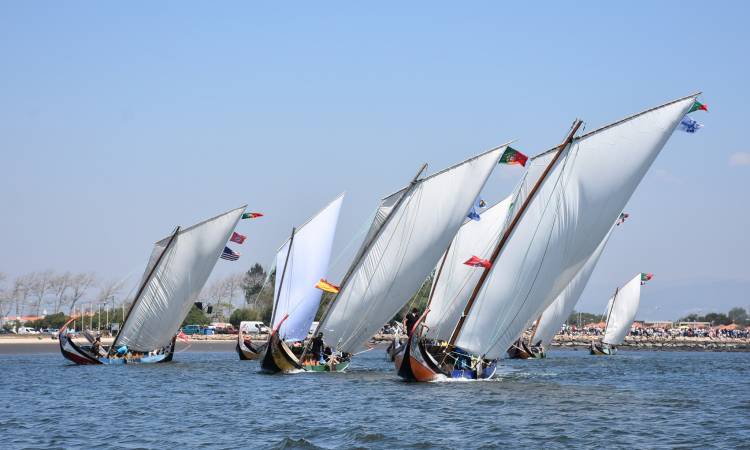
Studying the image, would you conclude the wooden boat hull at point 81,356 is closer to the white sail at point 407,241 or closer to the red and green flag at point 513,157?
the white sail at point 407,241

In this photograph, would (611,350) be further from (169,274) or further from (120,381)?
(120,381)

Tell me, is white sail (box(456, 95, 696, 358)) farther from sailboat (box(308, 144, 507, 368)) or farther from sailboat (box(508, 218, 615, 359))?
sailboat (box(508, 218, 615, 359))

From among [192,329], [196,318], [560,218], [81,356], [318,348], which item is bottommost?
[81,356]

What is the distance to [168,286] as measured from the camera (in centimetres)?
6397

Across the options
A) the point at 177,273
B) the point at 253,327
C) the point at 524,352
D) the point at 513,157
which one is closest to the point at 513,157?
the point at 513,157

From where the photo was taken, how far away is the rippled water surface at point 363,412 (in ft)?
97.5

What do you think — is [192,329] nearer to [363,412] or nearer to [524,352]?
[524,352]

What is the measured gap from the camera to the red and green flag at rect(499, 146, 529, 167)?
50.2m

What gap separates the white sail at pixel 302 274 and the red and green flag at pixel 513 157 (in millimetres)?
15724

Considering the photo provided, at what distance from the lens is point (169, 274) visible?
210 feet

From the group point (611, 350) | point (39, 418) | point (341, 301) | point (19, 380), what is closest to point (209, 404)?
point (39, 418)

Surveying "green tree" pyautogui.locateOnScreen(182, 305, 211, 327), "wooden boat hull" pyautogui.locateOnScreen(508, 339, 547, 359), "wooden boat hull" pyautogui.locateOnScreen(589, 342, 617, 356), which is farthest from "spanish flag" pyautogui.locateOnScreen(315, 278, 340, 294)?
"green tree" pyautogui.locateOnScreen(182, 305, 211, 327)

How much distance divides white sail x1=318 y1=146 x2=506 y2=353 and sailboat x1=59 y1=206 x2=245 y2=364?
14.0 m

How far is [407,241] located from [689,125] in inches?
558
